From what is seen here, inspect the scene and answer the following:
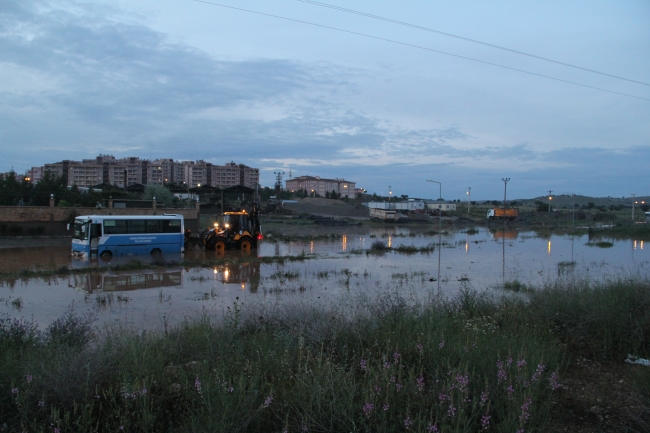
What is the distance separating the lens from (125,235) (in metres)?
22.9

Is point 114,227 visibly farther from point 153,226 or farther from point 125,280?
point 125,280

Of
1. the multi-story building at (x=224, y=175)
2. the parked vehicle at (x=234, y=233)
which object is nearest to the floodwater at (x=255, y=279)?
the parked vehicle at (x=234, y=233)

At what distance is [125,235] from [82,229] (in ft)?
6.37

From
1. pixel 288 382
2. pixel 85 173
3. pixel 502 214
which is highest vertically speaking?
pixel 85 173

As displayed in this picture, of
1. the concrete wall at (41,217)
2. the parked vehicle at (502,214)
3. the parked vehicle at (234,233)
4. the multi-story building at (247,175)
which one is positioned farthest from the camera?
the multi-story building at (247,175)

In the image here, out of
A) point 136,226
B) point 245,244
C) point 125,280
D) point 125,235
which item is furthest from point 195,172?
point 125,280

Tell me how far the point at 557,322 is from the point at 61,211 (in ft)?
108

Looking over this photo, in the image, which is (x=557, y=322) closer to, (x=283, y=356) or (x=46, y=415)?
(x=283, y=356)

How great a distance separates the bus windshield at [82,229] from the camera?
71.5 ft

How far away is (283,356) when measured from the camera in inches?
197

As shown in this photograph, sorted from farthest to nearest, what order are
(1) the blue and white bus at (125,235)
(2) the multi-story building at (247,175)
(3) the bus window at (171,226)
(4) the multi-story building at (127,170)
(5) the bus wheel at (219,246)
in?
(2) the multi-story building at (247,175) → (4) the multi-story building at (127,170) → (5) the bus wheel at (219,246) → (3) the bus window at (171,226) → (1) the blue and white bus at (125,235)

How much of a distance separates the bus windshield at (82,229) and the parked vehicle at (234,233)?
673 cm

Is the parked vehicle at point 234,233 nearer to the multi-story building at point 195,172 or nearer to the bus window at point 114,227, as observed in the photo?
the bus window at point 114,227

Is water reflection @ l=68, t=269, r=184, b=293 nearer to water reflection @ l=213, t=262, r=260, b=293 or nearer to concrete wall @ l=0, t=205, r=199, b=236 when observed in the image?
water reflection @ l=213, t=262, r=260, b=293
